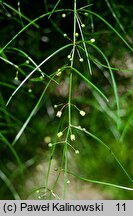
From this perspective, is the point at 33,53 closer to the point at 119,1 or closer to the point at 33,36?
the point at 33,36

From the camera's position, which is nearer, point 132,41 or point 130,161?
point 132,41

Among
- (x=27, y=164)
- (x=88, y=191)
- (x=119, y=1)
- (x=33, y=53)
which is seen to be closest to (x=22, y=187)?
(x=27, y=164)

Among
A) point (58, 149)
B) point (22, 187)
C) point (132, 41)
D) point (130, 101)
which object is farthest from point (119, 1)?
point (22, 187)

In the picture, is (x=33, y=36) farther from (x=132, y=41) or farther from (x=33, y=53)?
(x=132, y=41)

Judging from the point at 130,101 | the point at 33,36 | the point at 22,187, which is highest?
the point at 33,36

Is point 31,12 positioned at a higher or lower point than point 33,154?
higher

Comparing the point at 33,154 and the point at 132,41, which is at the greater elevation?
the point at 132,41
